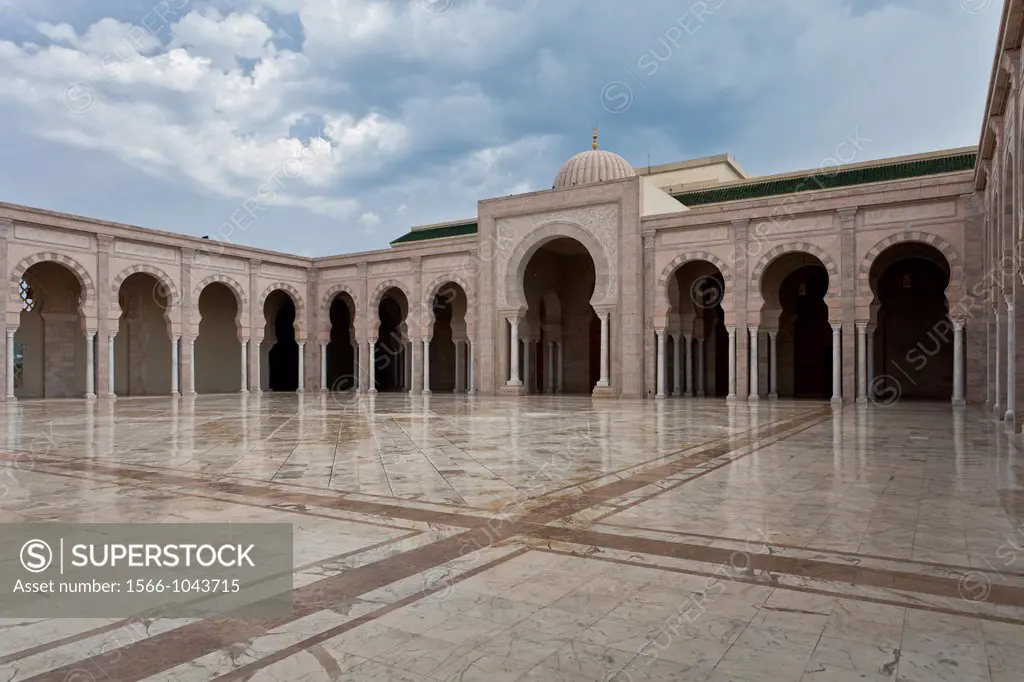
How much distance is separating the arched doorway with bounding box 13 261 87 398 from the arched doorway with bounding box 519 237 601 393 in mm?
14902

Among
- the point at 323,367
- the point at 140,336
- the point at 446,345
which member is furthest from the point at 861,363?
the point at 140,336

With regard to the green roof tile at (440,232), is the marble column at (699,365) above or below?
below

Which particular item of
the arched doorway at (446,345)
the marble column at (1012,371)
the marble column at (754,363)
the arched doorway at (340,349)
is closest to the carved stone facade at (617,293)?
the marble column at (754,363)

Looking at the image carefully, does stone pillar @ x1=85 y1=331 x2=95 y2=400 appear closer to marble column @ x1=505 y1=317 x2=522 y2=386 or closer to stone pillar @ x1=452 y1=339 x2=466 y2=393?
stone pillar @ x1=452 y1=339 x2=466 y2=393

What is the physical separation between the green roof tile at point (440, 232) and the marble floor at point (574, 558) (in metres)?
23.3

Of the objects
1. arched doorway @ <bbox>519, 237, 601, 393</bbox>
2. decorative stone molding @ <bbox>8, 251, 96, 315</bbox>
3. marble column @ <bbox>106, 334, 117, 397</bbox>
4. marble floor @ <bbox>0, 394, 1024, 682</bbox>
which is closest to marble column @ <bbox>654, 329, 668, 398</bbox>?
arched doorway @ <bbox>519, 237, 601, 393</bbox>

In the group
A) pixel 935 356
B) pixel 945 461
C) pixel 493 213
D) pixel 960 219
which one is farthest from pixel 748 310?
pixel 945 461

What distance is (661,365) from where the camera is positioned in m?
20.5

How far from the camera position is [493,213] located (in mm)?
23328

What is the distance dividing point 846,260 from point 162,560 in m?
17.6

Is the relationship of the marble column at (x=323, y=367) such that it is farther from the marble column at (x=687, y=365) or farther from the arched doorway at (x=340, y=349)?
the marble column at (x=687, y=365)

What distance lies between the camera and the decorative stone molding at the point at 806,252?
18.0m

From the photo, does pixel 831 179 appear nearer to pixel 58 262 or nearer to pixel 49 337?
pixel 58 262

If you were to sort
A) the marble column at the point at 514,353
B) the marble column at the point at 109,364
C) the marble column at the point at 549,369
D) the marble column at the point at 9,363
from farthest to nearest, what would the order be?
the marble column at the point at 549,369 → the marble column at the point at 514,353 → the marble column at the point at 109,364 → the marble column at the point at 9,363
